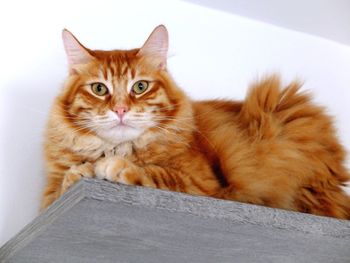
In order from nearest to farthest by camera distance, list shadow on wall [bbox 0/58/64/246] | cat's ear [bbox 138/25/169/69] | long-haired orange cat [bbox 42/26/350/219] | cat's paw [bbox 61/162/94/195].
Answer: cat's paw [bbox 61/162/94/195] → long-haired orange cat [bbox 42/26/350/219] → cat's ear [bbox 138/25/169/69] → shadow on wall [bbox 0/58/64/246]

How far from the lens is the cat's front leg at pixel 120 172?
4.02 ft

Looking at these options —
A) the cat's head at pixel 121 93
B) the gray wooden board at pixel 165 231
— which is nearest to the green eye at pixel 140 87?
the cat's head at pixel 121 93

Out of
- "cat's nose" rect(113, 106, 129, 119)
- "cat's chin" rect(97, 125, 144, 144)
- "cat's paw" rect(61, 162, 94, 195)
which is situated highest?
"cat's nose" rect(113, 106, 129, 119)

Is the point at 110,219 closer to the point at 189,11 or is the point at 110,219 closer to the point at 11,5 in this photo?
the point at 11,5

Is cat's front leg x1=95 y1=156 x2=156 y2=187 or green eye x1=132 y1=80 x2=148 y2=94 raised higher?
green eye x1=132 y1=80 x2=148 y2=94

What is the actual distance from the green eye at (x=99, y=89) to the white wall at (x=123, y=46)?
0.36 metres

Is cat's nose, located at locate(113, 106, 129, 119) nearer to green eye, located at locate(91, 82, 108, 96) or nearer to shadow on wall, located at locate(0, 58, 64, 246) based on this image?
green eye, located at locate(91, 82, 108, 96)

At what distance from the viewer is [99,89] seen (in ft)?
4.81

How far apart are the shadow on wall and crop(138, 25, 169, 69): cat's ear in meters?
0.40

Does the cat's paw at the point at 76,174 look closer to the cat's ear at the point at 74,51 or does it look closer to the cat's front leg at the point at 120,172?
the cat's front leg at the point at 120,172

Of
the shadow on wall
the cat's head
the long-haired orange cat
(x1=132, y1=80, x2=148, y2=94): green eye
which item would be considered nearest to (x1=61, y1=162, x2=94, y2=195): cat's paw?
the long-haired orange cat

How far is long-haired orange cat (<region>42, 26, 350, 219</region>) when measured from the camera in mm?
1428

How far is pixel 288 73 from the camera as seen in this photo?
2186 millimetres

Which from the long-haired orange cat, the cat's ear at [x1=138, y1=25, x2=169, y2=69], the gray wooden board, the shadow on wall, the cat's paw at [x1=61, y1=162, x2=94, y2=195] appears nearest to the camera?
the gray wooden board
